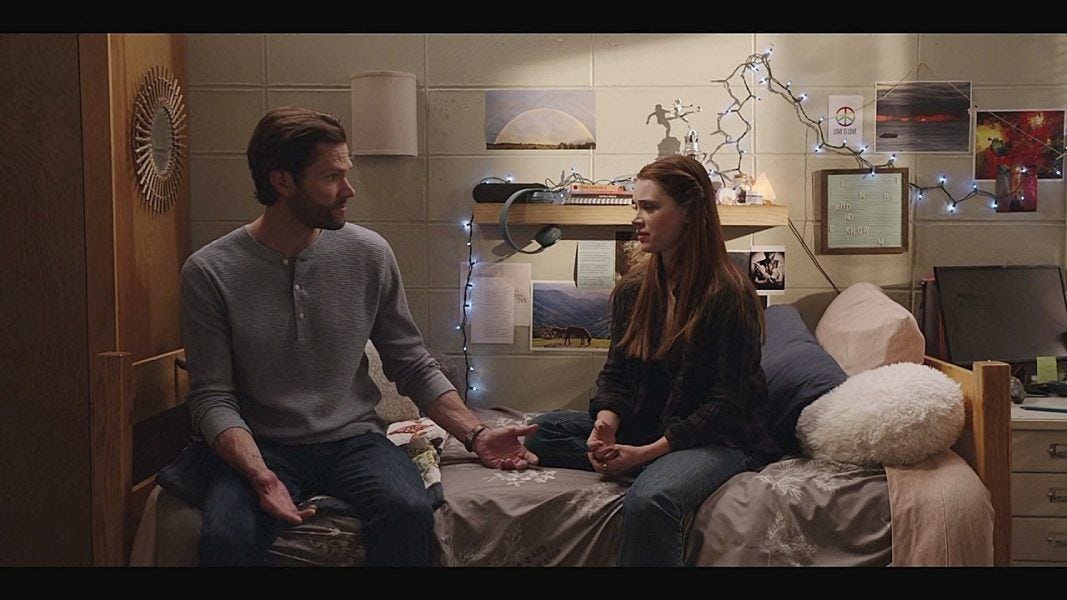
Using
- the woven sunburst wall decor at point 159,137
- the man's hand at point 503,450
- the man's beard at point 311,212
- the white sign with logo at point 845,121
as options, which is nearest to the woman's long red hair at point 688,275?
the man's hand at point 503,450

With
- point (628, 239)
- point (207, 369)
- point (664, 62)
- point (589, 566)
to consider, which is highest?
point (664, 62)

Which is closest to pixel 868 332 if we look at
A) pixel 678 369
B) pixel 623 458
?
pixel 678 369

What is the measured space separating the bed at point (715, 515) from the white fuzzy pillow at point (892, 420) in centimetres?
4

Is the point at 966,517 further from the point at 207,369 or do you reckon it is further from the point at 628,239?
the point at 207,369

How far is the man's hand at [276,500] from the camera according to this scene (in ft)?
7.15

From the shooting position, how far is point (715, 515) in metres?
2.28

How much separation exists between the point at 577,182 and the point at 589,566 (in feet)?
4.99

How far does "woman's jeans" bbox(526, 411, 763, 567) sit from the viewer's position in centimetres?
221

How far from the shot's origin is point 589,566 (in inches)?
91.1

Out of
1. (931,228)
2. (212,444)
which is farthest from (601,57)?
(212,444)

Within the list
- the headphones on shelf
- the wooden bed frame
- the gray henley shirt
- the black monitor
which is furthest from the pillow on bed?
the gray henley shirt

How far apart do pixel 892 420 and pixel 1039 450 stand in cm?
60

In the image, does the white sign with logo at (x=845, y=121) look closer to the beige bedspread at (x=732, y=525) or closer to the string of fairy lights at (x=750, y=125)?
the string of fairy lights at (x=750, y=125)

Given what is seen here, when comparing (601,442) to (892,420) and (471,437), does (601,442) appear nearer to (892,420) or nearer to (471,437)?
(471,437)
